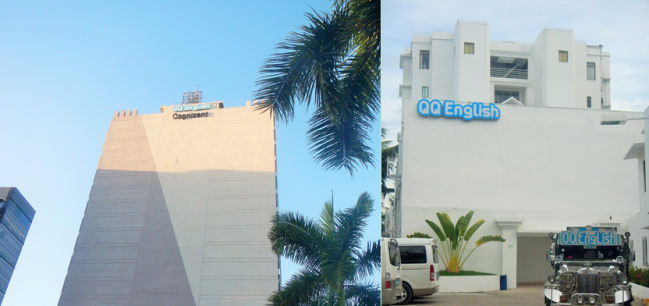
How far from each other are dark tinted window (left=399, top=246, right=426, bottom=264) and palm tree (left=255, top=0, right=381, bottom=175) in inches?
98.2

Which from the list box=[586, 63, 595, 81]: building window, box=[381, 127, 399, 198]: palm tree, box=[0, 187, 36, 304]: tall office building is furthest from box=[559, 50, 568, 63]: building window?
box=[0, 187, 36, 304]: tall office building

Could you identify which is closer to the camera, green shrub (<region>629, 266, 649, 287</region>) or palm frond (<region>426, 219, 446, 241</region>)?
green shrub (<region>629, 266, 649, 287</region>)

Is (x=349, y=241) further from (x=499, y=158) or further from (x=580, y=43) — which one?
(x=580, y=43)

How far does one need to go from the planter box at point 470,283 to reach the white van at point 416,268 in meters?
2.15

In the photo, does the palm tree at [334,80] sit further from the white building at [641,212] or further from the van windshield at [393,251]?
the white building at [641,212]

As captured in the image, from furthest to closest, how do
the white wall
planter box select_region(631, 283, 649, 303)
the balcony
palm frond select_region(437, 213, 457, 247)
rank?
the balcony
the white wall
palm frond select_region(437, 213, 457, 247)
planter box select_region(631, 283, 649, 303)

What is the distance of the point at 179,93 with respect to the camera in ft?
45.3

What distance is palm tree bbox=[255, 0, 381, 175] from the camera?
187 inches

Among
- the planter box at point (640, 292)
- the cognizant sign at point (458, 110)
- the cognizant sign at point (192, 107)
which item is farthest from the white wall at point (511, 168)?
the cognizant sign at point (192, 107)

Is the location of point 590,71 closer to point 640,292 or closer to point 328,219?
point 640,292

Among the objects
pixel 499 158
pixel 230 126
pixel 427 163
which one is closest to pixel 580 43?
pixel 499 158

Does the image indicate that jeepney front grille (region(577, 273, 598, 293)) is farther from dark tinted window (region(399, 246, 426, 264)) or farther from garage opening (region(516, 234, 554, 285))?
garage opening (region(516, 234, 554, 285))

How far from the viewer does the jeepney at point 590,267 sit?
5750mm

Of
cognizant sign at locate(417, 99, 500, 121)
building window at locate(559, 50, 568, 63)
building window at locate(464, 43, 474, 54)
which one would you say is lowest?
cognizant sign at locate(417, 99, 500, 121)
